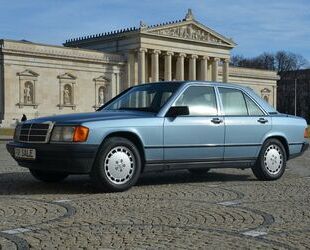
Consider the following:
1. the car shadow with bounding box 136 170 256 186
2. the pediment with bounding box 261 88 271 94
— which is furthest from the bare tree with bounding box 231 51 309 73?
the car shadow with bounding box 136 170 256 186

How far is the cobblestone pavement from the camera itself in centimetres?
546

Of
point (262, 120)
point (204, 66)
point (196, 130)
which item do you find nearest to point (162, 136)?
point (196, 130)

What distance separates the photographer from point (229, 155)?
10211mm

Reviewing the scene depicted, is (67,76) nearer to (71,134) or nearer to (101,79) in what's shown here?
(101,79)

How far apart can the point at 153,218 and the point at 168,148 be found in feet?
9.45

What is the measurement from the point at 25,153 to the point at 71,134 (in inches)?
34.9

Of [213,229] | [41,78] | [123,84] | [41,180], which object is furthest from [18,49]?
[213,229]

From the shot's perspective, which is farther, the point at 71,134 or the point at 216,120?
the point at 216,120

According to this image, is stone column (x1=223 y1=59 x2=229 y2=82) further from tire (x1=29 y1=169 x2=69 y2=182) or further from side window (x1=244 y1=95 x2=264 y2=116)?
tire (x1=29 y1=169 x2=69 y2=182)

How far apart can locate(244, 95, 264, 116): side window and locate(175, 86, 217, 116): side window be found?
872 mm

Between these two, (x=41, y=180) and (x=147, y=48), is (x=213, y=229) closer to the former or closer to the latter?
(x=41, y=180)

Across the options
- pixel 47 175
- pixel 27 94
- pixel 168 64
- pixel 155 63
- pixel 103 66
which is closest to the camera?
pixel 47 175

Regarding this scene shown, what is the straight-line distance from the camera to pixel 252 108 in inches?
427

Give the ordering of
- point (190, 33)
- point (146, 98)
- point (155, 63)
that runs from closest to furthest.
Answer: point (146, 98) < point (155, 63) < point (190, 33)
